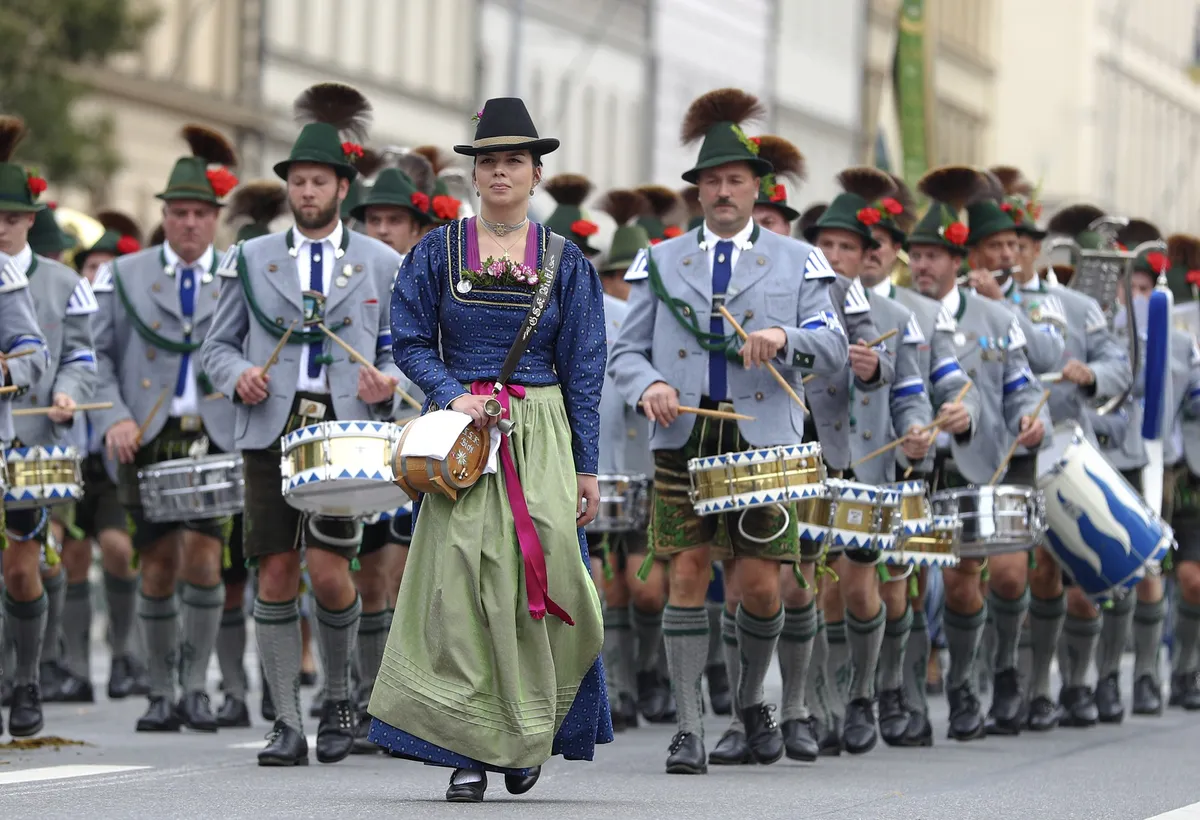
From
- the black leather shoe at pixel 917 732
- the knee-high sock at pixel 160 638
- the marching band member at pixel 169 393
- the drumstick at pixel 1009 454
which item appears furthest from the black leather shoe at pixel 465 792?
the drumstick at pixel 1009 454

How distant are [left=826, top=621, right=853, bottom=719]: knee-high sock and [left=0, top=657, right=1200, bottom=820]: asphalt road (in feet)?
1.08

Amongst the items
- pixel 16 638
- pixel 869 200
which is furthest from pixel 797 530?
pixel 16 638

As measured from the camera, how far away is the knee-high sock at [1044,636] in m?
15.3

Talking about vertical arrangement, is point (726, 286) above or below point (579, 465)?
above

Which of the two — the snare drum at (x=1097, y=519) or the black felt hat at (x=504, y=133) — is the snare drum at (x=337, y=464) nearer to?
the black felt hat at (x=504, y=133)

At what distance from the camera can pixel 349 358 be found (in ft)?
39.5

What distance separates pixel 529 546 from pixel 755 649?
2247 mm

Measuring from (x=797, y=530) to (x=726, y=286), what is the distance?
1.01 m

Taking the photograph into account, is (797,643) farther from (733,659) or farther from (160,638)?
(160,638)

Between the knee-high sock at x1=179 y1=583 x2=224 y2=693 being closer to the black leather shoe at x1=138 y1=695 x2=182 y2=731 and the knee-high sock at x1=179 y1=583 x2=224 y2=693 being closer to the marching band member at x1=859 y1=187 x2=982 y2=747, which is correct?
the black leather shoe at x1=138 y1=695 x2=182 y2=731

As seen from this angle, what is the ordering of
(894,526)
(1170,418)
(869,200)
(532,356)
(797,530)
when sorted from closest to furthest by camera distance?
(532,356), (797,530), (894,526), (869,200), (1170,418)

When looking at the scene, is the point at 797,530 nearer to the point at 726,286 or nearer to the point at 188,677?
the point at 726,286

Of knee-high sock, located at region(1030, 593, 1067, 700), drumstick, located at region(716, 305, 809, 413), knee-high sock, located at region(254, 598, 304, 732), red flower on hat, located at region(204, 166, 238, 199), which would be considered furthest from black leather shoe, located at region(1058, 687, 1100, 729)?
knee-high sock, located at region(254, 598, 304, 732)

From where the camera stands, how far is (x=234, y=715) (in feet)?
46.6
